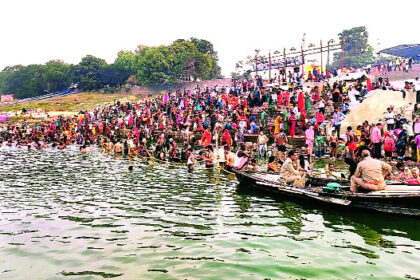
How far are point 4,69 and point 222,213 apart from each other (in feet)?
387

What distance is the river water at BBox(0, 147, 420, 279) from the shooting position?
7.71 metres

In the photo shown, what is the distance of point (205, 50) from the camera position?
8725 centimetres

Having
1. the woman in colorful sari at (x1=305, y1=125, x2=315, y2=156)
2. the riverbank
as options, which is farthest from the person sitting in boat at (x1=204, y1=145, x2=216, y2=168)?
the riverbank

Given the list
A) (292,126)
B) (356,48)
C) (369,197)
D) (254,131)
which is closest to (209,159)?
(292,126)

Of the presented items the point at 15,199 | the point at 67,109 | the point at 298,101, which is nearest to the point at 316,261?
the point at 15,199

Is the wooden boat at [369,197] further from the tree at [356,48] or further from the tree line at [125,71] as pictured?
the tree at [356,48]

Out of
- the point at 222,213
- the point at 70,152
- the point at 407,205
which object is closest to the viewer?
the point at 407,205

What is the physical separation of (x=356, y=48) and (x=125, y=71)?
56008mm

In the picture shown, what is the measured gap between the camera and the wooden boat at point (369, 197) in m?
9.98

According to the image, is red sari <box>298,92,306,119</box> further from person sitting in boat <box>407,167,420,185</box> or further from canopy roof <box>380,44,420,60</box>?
canopy roof <box>380,44,420,60</box>

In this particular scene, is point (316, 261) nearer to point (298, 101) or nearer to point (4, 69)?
point (298, 101)

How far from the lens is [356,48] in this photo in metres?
92.4

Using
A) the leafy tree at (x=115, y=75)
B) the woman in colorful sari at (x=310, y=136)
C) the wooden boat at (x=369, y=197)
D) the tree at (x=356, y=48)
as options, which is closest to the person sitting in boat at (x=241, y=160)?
the wooden boat at (x=369, y=197)

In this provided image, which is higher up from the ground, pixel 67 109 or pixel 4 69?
pixel 4 69
